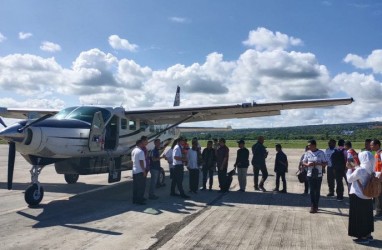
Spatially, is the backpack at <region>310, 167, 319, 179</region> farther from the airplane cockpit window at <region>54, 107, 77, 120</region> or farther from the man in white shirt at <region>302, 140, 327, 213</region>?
the airplane cockpit window at <region>54, 107, 77, 120</region>

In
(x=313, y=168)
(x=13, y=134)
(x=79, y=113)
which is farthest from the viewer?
(x=79, y=113)

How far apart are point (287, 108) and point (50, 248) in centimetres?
937

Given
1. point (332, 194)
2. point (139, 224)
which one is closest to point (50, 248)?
point (139, 224)

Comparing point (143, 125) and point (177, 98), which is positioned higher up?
point (177, 98)

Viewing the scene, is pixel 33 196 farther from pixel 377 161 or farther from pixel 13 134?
pixel 377 161

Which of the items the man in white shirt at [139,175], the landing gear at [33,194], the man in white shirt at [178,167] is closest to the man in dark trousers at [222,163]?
the man in white shirt at [178,167]

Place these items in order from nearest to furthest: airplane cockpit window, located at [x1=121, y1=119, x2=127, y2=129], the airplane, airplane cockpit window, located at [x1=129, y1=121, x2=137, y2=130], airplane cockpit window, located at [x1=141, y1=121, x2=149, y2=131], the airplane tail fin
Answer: the airplane < airplane cockpit window, located at [x1=121, y1=119, x2=127, y2=129] < airplane cockpit window, located at [x1=129, y1=121, x2=137, y2=130] < airplane cockpit window, located at [x1=141, y1=121, x2=149, y2=131] < the airplane tail fin

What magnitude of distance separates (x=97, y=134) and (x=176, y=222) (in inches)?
178

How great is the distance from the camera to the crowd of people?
585 centimetres

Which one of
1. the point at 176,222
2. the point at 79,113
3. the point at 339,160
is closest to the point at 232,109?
the point at 339,160

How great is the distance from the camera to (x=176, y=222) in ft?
23.2

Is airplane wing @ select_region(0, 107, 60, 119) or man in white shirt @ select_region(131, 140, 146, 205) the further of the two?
airplane wing @ select_region(0, 107, 60, 119)

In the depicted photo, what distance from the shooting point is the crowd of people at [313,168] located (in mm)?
5848

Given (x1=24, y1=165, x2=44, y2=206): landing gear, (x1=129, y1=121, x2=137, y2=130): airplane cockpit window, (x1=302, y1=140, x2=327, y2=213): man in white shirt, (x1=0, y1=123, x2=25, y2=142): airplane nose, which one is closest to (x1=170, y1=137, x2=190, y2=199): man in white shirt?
(x1=129, y1=121, x2=137, y2=130): airplane cockpit window
